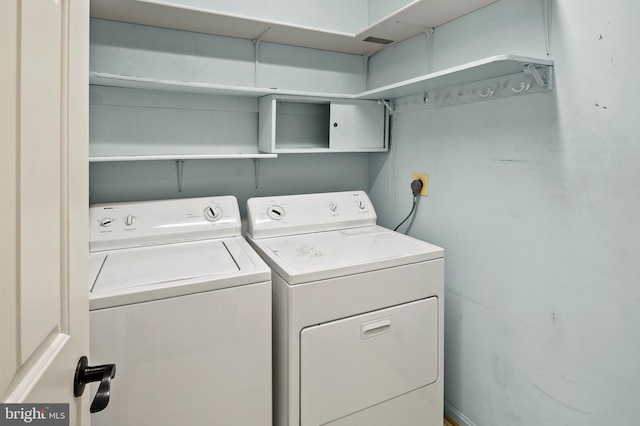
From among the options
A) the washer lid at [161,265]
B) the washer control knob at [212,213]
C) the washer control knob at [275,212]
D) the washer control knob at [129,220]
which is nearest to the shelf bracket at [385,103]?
the washer control knob at [275,212]

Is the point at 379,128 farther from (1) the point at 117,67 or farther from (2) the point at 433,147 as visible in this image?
(1) the point at 117,67

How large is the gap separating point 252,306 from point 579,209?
49.7 inches

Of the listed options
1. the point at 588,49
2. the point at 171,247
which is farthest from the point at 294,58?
the point at 588,49

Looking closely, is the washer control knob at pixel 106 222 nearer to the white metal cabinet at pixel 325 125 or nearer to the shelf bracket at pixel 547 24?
the white metal cabinet at pixel 325 125

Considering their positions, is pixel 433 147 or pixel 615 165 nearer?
pixel 615 165

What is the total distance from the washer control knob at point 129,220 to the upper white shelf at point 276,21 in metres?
0.96

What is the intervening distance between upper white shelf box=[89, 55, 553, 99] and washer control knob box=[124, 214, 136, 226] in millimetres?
620

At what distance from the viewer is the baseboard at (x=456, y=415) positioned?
192cm

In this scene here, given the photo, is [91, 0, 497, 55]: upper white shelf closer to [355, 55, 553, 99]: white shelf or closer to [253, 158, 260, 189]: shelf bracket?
[355, 55, 553, 99]: white shelf

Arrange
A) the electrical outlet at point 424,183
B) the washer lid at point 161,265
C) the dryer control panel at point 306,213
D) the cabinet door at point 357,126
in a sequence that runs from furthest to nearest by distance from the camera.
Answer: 1. the cabinet door at point 357,126
2. the electrical outlet at point 424,183
3. the dryer control panel at point 306,213
4. the washer lid at point 161,265

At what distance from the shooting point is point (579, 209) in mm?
1409

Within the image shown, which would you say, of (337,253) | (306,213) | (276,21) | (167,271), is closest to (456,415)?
(337,253)

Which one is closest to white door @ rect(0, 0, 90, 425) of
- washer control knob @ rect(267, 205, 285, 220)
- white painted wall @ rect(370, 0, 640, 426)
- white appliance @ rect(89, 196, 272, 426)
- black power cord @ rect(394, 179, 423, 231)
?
white appliance @ rect(89, 196, 272, 426)

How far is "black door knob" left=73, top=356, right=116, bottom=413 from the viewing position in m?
0.68
